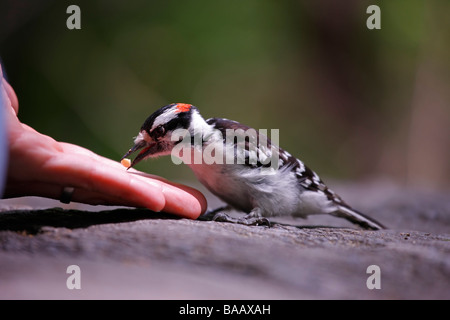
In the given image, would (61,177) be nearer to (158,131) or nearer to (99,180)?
(99,180)

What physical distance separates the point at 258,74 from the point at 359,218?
4876 mm

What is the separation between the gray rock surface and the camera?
A: 1.28 meters

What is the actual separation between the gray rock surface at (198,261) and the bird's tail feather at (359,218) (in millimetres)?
839

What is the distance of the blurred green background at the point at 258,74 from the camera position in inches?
248

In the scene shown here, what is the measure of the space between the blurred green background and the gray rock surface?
418cm

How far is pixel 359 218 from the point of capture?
2.97 m

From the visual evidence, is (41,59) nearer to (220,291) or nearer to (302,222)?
(302,222)

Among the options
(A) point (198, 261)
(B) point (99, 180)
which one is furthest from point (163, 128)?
(A) point (198, 261)

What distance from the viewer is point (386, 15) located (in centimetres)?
692

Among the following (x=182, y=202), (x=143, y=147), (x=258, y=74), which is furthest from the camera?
(x=258, y=74)

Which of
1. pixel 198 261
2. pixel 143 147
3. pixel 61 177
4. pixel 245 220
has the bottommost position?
pixel 198 261

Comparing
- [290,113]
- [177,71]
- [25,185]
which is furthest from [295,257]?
[290,113]

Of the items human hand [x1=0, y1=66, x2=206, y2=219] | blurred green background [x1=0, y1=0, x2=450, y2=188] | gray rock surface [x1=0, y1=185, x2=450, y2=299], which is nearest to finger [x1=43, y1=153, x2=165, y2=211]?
human hand [x1=0, y1=66, x2=206, y2=219]

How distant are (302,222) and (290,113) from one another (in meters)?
4.58
